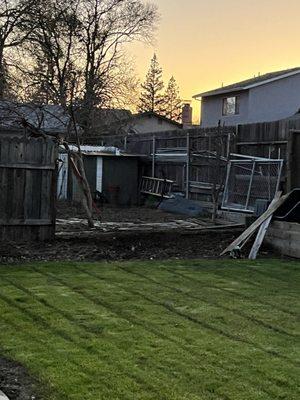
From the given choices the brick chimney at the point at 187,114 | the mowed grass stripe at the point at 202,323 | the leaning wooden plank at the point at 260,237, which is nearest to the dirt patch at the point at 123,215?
the leaning wooden plank at the point at 260,237

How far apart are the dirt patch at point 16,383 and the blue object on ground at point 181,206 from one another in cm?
1391

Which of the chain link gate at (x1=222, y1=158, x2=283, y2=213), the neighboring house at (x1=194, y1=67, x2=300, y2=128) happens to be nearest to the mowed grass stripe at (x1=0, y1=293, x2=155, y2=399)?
the chain link gate at (x1=222, y1=158, x2=283, y2=213)

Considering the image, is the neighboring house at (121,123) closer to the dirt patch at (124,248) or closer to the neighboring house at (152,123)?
the neighboring house at (152,123)

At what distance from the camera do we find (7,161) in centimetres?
999

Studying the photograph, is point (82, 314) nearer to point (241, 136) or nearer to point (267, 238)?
point (267, 238)

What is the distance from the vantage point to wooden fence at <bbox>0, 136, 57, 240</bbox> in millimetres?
9992

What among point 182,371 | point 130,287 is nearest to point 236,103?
point 130,287

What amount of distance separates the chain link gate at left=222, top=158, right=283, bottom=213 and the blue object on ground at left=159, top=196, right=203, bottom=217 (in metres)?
1.78

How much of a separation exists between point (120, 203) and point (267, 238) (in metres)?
13.3

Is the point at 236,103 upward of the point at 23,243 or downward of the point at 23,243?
upward

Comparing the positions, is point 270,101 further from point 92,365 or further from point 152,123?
point 92,365

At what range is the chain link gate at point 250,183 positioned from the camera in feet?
48.8

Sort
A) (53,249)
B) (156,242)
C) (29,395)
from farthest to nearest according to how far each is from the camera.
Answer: (156,242) → (53,249) → (29,395)

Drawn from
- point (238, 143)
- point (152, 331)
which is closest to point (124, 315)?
point (152, 331)
